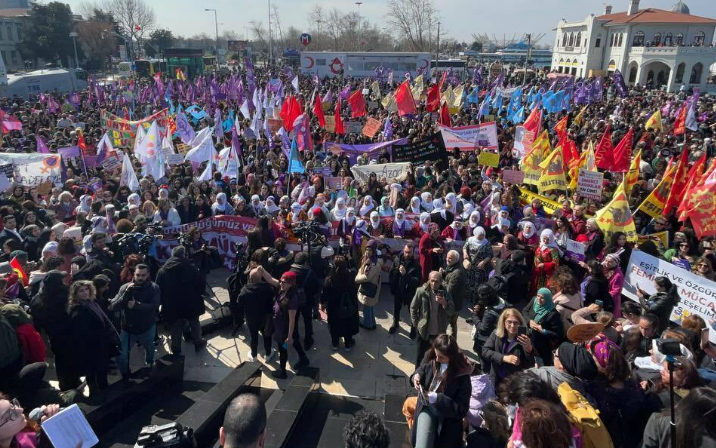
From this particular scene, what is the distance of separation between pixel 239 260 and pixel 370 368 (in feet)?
8.35

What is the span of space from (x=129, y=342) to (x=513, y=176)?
27.8ft

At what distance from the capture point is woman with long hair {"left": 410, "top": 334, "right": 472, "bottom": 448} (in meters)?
3.66

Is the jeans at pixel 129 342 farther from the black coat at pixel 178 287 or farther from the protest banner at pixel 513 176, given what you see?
the protest banner at pixel 513 176

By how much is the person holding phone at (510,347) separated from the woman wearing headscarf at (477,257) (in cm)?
293

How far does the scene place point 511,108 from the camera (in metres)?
21.4

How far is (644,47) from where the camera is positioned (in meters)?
57.7

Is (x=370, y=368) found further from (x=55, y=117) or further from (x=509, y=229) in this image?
(x=55, y=117)

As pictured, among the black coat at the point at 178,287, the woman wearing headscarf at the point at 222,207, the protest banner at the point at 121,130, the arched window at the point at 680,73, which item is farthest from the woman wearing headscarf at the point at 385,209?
the arched window at the point at 680,73

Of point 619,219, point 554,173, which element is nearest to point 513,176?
point 554,173

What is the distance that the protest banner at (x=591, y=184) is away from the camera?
9391 millimetres

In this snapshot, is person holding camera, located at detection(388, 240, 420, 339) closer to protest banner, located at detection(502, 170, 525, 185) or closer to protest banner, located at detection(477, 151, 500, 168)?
protest banner, located at detection(502, 170, 525, 185)

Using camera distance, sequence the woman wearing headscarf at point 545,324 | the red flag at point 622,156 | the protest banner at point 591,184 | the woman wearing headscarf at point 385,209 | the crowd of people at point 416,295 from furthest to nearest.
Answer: the red flag at point 622,156, the protest banner at point 591,184, the woman wearing headscarf at point 385,209, the woman wearing headscarf at point 545,324, the crowd of people at point 416,295

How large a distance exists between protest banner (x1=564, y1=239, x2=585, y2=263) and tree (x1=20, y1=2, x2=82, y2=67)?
66.8m

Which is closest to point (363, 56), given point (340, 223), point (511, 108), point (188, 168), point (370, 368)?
point (511, 108)
